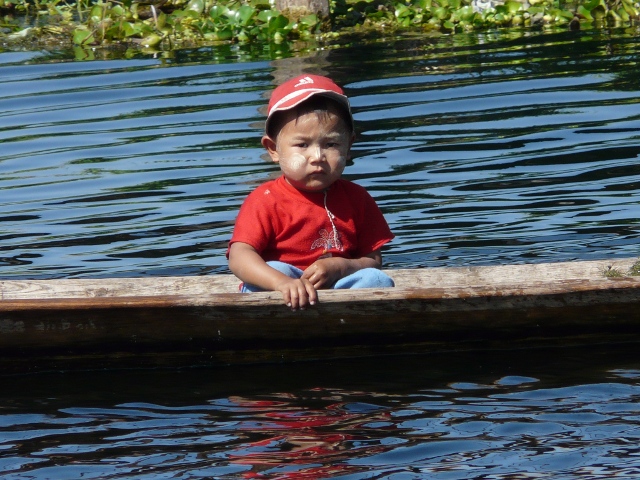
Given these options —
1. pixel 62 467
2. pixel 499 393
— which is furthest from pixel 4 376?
pixel 499 393

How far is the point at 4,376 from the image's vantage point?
4.25 metres

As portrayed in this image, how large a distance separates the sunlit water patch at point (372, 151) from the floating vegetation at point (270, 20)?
65cm

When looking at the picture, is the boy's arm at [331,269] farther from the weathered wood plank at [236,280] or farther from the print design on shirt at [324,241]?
the weathered wood plank at [236,280]

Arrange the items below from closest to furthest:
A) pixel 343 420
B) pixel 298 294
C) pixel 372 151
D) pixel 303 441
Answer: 1. pixel 303 441
2. pixel 343 420
3. pixel 298 294
4. pixel 372 151

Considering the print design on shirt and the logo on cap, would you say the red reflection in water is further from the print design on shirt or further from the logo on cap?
the logo on cap

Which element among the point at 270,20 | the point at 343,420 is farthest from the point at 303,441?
the point at 270,20

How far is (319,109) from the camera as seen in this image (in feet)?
13.9

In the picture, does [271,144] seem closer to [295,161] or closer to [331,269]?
[295,161]

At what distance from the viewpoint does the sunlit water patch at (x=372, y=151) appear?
5.98 m

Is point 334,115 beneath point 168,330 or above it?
above

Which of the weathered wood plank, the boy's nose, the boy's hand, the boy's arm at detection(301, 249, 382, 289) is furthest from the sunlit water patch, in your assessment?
the boy's hand

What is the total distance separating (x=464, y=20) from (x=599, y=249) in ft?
25.5

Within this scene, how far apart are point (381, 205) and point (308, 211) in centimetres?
231

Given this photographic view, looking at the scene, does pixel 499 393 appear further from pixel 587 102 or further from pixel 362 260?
pixel 587 102
